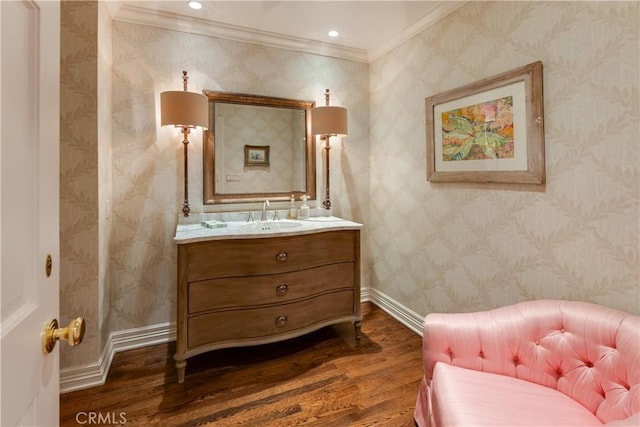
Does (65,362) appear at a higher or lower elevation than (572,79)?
lower

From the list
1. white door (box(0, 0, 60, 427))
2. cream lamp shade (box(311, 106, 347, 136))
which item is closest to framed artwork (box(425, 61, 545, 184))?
cream lamp shade (box(311, 106, 347, 136))

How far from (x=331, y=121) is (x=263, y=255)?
1309 millimetres

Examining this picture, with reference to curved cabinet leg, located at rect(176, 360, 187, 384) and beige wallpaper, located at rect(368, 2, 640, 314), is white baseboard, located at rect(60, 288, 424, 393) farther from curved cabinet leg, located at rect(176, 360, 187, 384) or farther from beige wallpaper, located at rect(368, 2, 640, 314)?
curved cabinet leg, located at rect(176, 360, 187, 384)

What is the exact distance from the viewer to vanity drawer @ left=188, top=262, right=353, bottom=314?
6.63ft

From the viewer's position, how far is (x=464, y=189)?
2205mm

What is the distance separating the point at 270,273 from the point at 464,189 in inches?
56.0

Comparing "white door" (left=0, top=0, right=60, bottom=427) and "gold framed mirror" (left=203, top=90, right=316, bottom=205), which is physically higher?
"gold framed mirror" (left=203, top=90, right=316, bottom=205)

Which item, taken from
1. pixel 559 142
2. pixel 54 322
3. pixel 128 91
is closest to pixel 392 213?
pixel 559 142

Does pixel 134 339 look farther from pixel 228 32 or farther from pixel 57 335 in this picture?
pixel 228 32

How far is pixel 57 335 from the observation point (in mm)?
744

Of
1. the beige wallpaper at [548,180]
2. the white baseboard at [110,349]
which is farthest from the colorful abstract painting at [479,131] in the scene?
the white baseboard at [110,349]

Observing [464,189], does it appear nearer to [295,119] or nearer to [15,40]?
[295,119]

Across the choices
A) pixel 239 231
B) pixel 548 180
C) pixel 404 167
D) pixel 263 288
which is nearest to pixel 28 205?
pixel 239 231

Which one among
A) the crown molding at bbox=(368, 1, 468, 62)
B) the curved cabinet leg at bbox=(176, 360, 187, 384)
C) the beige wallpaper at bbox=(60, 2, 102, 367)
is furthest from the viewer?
the crown molding at bbox=(368, 1, 468, 62)
